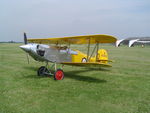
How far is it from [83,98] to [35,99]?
137cm

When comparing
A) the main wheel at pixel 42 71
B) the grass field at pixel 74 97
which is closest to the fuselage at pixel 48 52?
the main wheel at pixel 42 71

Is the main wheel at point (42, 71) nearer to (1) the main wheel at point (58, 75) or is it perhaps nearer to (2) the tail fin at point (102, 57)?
(1) the main wheel at point (58, 75)

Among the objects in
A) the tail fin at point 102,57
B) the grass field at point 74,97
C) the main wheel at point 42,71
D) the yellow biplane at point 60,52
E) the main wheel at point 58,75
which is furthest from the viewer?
the tail fin at point 102,57

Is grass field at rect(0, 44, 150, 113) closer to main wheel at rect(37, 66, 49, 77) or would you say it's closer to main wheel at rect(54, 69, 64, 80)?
main wheel at rect(54, 69, 64, 80)

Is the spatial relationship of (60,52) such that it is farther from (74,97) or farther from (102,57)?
(102,57)

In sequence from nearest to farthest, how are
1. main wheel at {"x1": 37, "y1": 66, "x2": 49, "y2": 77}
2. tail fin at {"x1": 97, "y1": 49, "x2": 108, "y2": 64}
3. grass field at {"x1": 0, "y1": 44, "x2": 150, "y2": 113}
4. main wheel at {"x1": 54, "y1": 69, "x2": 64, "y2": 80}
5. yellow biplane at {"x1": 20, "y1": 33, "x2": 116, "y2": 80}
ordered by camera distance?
1. grass field at {"x1": 0, "y1": 44, "x2": 150, "y2": 113}
2. yellow biplane at {"x1": 20, "y1": 33, "x2": 116, "y2": 80}
3. main wheel at {"x1": 54, "y1": 69, "x2": 64, "y2": 80}
4. main wheel at {"x1": 37, "y1": 66, "x2": 49, "y2": 77}
5. tail fin at {"x1": 97, "y1": 49, "x2": 108, "y2": 64}

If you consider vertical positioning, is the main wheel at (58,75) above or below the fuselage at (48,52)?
below

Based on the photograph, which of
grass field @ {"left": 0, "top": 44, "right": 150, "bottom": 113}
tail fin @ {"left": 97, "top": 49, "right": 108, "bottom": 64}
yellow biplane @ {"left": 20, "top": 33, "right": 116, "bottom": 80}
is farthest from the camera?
tail fin @ {"left": 97, "top": 49, "right": 108, "bottom": 64}

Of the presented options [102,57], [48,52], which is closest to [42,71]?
[48,52]

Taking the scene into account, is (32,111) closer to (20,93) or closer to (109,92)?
(20,93)

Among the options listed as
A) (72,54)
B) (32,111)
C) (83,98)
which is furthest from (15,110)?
(72,54)

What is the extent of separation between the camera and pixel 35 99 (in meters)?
4.84

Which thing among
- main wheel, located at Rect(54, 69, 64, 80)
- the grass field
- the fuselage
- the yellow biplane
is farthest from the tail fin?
main wheel, located at Rect(54, 69, 64, 80)

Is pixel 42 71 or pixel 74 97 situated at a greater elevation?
pixel 42 71
